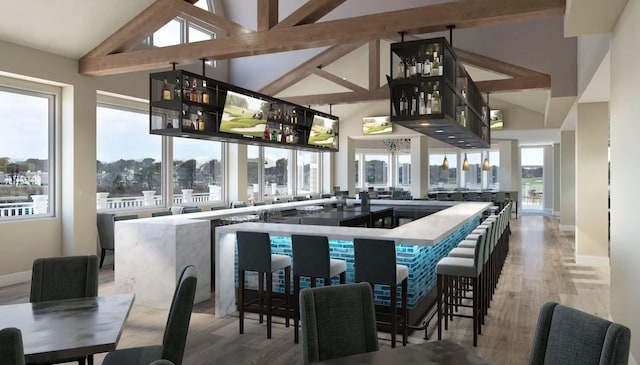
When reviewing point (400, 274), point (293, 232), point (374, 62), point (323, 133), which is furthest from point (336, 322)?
point (374, 62)

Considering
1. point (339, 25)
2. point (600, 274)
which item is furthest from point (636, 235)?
point (600, 274)

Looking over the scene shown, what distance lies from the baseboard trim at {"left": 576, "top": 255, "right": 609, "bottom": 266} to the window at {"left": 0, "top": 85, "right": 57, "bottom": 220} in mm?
8503

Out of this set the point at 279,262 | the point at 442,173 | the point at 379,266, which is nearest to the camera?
the point at 379,266

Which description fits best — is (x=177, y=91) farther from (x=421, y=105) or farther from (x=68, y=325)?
(x=68, y=325)

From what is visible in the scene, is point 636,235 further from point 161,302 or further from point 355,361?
point 161,302

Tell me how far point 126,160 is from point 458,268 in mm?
6325

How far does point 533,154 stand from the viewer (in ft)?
60.3

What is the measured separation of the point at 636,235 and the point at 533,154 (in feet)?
54.2

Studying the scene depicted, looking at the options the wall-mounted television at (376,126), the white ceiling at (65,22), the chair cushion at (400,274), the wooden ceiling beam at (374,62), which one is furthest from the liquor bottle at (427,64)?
the wall-mounted television at (376,126)

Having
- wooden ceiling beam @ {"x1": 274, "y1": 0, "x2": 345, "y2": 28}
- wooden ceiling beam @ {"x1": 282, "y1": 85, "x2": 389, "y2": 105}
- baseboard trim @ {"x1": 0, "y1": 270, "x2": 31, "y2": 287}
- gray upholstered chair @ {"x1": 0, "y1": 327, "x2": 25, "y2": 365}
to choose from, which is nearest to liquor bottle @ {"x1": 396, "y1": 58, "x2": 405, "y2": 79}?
wooden ceiling beam @ {"x1": 274, "y1": 0, "x2": 345, "y2": 28}

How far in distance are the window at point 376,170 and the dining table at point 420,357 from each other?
54.9ft

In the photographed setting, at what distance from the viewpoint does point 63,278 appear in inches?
114

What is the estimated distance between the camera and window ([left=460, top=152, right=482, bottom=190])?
59.7ft

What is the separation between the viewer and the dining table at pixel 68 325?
6.13 feet
